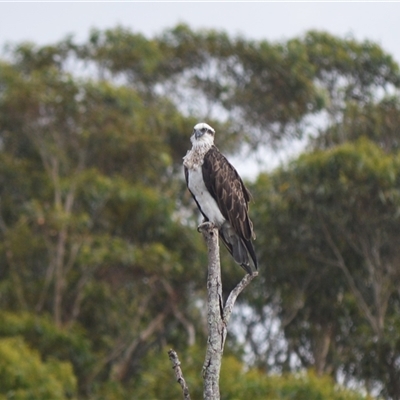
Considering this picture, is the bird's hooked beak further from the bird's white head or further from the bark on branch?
the bark on branch

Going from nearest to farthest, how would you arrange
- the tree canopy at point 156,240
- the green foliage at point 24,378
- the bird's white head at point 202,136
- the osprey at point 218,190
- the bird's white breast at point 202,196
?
the osprey at point 218,190 → the bird's white breast at point 202,196 → the bird's white head at point 202,136 → the green foliage at point 24,378 → the tree canopy at point 156,240

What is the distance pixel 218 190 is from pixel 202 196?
0.16m

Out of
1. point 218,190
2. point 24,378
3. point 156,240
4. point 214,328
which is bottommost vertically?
point 214,328

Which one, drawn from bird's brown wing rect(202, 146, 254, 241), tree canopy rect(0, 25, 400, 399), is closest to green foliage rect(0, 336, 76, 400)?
tree canopy rect(0, 25, 400, 399)

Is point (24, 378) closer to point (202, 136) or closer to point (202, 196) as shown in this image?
point (202, 196)

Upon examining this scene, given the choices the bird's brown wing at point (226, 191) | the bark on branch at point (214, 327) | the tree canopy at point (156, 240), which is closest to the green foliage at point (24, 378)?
the tree canopy at point (156, 240)

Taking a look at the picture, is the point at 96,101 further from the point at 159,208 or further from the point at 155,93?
the point at 155,93

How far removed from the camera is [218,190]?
864cm

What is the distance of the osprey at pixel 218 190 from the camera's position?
27.6 feet

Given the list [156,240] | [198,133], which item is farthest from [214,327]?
[156,240]

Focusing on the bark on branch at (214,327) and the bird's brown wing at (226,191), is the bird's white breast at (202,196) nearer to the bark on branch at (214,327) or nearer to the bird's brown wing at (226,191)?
the bird's brown wing at (226,191)

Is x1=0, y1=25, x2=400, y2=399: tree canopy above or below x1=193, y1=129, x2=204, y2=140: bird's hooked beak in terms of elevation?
above

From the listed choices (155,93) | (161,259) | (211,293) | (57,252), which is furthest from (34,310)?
(211,293)

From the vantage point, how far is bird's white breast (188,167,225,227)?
336 inches
